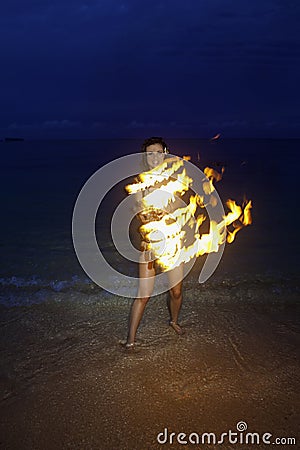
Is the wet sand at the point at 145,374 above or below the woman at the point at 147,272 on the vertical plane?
below

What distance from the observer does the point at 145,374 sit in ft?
15.9

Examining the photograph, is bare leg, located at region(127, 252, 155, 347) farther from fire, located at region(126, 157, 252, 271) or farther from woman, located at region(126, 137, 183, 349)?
fire, located at region(126, 157, 252, 271)

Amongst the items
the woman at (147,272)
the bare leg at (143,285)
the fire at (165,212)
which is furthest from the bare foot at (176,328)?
the fire at (165,212)

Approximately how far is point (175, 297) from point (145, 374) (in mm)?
1238

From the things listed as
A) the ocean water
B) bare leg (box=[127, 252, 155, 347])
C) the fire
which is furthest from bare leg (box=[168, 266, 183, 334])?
the ocean water

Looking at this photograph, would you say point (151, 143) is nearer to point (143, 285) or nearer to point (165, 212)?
point (165, 212)

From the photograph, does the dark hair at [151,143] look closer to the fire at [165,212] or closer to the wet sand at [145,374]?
the fire at [165,212]

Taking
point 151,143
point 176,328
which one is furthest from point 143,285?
point 151,143

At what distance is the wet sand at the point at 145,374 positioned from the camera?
13.2ft

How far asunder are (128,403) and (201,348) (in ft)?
4.92

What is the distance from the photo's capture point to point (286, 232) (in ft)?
55.2

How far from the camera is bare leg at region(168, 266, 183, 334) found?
5391 millimetres

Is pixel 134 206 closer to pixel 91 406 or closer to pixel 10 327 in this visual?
pixel 91 406

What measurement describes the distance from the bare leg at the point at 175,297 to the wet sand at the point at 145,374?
0.44 ft
